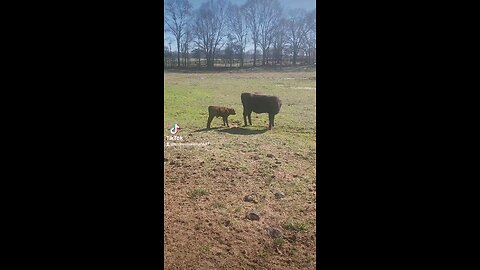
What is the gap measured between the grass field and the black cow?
0.03m

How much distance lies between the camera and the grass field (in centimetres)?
130

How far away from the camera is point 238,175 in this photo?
1441mm

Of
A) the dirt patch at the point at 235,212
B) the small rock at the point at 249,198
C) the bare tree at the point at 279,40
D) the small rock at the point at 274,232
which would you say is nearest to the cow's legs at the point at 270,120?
the dirt patch at the point at 235,212

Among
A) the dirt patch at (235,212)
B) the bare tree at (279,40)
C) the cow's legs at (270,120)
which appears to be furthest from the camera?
the cow's legs at (270,120)

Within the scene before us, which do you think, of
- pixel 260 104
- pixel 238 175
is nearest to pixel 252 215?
pixel 238 175

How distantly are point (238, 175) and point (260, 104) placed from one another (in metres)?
0.38

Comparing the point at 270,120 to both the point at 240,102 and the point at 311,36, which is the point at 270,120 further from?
the point at 311,36

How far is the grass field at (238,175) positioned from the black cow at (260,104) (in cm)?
3

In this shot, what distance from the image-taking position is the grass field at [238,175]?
1.30 m

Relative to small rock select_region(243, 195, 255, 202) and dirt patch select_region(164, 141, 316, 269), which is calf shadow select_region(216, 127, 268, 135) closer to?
dirt patch select_region(164, 141, 316, 269)

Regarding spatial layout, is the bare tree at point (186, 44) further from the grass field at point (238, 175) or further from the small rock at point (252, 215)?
the small rock at point (252, 215)
